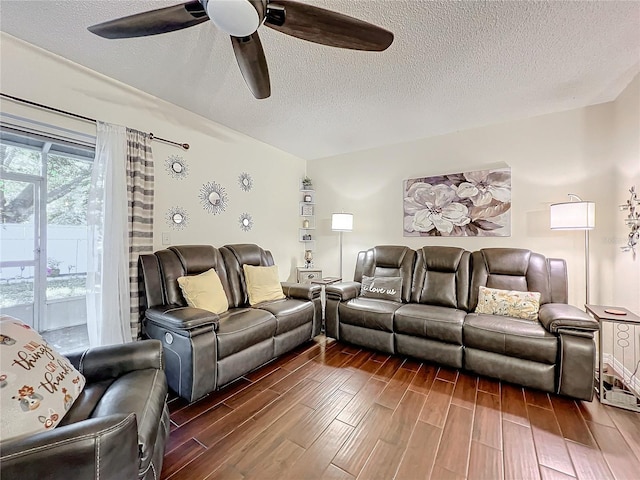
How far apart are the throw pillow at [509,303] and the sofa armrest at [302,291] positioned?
5.59 ft

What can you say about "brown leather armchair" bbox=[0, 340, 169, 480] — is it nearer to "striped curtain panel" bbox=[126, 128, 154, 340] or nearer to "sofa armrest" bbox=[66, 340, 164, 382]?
"sofa armrest" bbox=[66, 340, 164, 382]

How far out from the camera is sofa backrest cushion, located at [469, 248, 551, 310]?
2668mm

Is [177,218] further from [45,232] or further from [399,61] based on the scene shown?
[399,61]

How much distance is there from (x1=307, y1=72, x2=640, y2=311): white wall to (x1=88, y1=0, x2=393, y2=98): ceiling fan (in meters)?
2.44

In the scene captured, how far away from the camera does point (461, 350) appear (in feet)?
8.01

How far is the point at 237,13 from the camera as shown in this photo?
120 cm

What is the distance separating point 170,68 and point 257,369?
2.70 m

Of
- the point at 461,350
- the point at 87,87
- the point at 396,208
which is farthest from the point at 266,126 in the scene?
the point at 461,350

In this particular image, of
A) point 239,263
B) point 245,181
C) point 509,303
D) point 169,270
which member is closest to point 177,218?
point 169,270

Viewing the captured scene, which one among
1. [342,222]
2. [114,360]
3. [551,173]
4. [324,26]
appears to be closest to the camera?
[324,26]

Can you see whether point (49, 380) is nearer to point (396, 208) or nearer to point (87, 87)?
point (87, 87)

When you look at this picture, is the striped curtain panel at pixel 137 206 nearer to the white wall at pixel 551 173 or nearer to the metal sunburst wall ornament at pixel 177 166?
the metal sunburst wall ornament at pixel 177 166

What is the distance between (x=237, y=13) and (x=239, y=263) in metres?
2.40

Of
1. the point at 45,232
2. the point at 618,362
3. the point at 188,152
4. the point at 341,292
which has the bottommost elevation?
the point at 618,362
